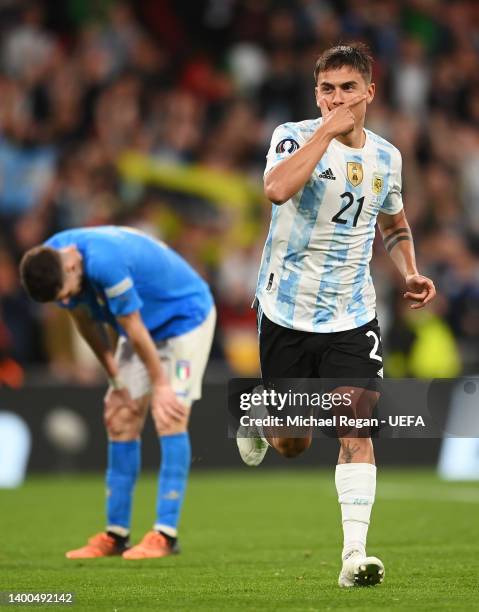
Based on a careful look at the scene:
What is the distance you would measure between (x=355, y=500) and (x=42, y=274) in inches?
83.0

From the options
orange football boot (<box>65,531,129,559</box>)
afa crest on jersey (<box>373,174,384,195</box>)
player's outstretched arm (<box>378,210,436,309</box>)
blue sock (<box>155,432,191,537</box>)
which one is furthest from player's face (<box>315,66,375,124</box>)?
orange football boot (<box>65,531,129,559</box>)

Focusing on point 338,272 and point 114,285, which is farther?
point 114,285

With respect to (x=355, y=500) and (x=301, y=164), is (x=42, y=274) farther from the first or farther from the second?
(x=355, y=500)

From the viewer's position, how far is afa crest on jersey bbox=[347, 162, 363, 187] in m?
6.05

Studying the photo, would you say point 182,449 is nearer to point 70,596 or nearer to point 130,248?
point 130,248

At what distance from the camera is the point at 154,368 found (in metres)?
7.17

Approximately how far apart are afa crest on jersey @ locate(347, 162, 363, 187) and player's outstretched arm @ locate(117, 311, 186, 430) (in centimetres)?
165

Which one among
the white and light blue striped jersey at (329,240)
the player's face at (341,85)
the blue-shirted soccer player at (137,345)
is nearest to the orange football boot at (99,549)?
the blue-shirted soccer player at (137,345)

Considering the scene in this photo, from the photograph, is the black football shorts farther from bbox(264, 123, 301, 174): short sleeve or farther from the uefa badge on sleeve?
the uefa badge on sleeve

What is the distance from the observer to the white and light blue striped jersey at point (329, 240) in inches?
237

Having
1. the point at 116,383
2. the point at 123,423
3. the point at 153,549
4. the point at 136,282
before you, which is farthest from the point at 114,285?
the point at 153,549

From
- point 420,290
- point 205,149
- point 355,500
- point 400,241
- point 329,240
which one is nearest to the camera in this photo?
point 355,500

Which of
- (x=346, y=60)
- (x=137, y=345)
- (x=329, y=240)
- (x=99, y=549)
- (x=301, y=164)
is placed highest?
(x=346, y=60)

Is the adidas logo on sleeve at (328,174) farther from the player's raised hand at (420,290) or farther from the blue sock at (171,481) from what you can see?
the blue sock at (171,481)
